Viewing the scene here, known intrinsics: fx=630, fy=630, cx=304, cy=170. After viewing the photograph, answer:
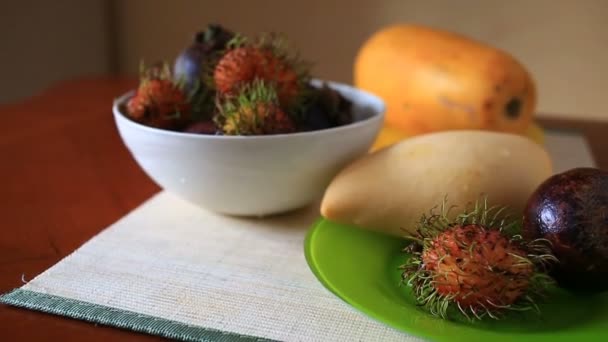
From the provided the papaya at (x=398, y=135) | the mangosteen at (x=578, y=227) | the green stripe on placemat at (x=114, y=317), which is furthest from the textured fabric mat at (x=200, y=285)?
the papaya at (x=398, y=135)

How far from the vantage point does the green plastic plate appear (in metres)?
0.35

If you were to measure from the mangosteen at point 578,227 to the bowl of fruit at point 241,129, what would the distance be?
0.60 ft

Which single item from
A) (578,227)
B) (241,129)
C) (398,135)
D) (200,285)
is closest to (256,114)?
(241,129)

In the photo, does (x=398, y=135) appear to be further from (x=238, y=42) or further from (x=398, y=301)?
(x=398, y=301)

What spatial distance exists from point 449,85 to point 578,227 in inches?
16.8

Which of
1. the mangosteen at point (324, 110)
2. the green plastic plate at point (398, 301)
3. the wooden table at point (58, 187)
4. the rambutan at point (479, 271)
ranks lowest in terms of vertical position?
the wooden table at point (58, 187)

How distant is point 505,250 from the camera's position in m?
0.35

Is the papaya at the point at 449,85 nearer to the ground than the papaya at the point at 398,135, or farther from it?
farther from it

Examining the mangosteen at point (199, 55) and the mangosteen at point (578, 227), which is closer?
the mangosteen at point (578, 227)

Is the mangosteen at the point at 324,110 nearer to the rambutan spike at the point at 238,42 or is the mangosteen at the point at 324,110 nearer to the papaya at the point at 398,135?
the rambutan spike at the point at 238,42

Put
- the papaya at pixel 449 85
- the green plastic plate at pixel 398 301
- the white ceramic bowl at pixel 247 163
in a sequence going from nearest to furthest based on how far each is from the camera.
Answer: the green plastic plate at pixel 398 301
the white ceramic bowl at pixel 247 163
the papaya at pixel 449 85

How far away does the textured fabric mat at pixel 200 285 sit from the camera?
0.37m

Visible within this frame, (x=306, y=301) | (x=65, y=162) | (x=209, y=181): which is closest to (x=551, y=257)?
(x=306, y=301)

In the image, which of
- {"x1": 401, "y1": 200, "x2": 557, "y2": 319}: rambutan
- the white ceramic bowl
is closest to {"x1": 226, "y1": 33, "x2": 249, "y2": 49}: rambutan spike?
the white ceramic bowl
